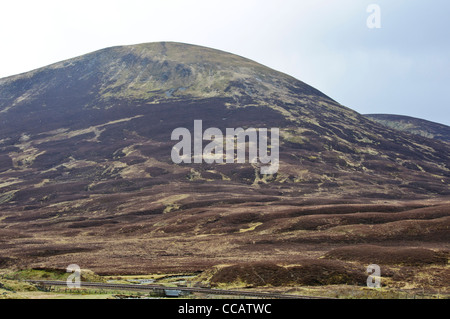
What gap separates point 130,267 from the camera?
58.6 meters

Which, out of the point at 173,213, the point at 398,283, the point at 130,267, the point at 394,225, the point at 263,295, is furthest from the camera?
the point at 173,213

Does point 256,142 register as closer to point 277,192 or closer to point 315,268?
point 277,192

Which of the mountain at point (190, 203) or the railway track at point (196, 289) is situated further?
the mountain at point (190, 203)

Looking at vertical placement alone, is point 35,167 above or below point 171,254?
above

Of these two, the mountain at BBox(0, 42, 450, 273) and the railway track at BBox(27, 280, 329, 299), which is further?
the mountain at BBox(0, 42, 450, 273)

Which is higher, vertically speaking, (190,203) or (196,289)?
(196,289)

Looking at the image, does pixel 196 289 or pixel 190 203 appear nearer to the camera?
pixel 196 289

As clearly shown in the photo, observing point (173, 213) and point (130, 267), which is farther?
point (173, 213)
